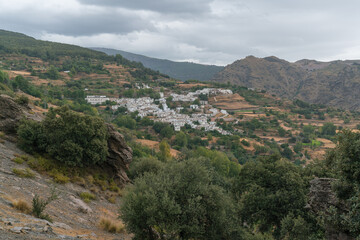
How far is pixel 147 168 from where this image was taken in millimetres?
26625

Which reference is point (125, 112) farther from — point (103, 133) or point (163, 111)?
point (103, 133)

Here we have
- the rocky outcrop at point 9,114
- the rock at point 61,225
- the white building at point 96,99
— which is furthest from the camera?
the white building at point 96,99

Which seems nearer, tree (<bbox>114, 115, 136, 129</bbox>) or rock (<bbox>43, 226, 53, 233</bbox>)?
rock (<bbox>43, 226, 53, 233</bbox>)

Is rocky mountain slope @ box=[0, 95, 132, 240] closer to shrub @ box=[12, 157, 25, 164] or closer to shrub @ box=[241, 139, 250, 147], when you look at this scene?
shrub @ box=[12, 157, 25, 164]

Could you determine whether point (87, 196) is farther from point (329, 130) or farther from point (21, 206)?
point (329, 130)

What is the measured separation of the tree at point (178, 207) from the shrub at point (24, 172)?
702cm

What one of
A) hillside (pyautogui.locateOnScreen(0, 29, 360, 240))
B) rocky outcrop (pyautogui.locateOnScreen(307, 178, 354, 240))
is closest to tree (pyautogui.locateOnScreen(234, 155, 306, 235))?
hillside (pyautogui.locateOnScreen(0, 29, 360, 240))

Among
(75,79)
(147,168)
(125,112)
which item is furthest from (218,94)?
(147,168)

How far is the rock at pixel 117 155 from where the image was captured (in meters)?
22.9

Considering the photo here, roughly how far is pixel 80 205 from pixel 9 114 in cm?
1031

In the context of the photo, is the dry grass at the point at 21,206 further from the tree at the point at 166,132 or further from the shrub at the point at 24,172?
the tree at the point at 166,132

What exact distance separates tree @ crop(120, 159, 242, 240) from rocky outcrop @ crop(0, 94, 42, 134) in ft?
42.0

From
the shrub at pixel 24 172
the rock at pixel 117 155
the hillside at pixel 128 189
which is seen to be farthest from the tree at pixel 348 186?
the rock at pixel 117 155

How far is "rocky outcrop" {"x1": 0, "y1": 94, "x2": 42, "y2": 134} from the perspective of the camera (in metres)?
18.8
